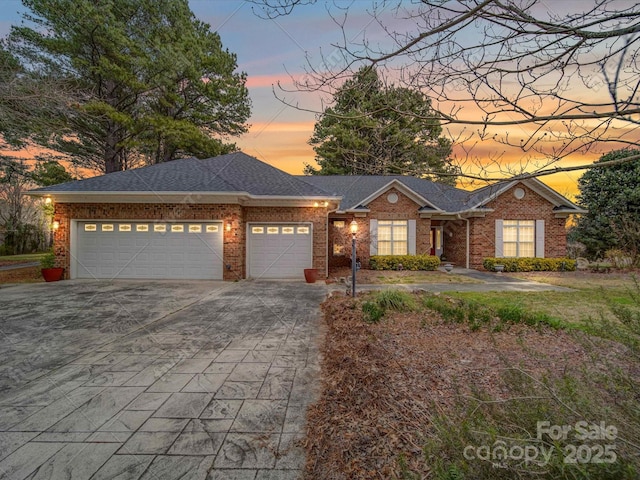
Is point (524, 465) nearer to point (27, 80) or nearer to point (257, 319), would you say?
point (257, 319)

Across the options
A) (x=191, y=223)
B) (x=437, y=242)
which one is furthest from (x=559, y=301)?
(x=191, y=223)

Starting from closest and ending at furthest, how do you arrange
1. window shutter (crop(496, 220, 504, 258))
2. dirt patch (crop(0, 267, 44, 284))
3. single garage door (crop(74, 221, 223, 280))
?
single garage door (crop(74, 221, 223, 280)) → dirt patch (crop(0, 267, 44, 284)) → window shutter (crop(496, 220, 504, 258))

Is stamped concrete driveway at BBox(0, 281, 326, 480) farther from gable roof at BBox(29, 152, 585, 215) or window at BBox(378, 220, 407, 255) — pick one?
window at BBox(378, 220, 407, 255)

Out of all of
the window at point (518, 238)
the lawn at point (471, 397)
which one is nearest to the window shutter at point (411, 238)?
the window at point (518, 238)

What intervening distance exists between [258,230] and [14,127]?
7.60 meters

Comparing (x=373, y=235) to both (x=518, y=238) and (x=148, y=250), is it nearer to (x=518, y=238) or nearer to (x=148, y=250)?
(x=518, y=238)

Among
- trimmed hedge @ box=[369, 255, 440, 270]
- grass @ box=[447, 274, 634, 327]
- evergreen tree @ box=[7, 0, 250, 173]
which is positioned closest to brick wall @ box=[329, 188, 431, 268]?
trimmed hedge @ box=[369, 255, 440, 270]

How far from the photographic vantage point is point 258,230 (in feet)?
39.9

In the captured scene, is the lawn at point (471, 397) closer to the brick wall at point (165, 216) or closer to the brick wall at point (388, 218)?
the brick wall at point (165, 216)

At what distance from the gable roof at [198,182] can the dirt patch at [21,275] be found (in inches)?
136

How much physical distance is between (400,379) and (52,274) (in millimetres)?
13164

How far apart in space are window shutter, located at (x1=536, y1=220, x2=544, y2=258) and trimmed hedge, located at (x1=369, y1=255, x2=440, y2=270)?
511 cm

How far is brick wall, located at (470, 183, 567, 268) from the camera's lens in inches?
602

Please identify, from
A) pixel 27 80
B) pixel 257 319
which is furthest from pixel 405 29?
pixel 27 80
